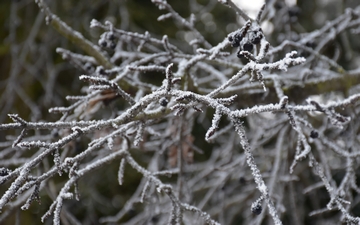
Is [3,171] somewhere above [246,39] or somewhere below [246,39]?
below

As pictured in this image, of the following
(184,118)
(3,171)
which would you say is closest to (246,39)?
(184,118)

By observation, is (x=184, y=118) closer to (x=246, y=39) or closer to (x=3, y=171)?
(x=246, y=39)

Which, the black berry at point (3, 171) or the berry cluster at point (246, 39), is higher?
the berry cluster at point (246, 39)

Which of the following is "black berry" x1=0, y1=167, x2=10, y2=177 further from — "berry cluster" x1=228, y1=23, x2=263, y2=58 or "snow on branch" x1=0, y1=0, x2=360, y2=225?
"berry cluster" x1=228, y1=23, x2=263, y2=58

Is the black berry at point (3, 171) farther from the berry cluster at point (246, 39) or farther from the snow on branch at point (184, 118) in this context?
the berry cluster at point (246, 39)

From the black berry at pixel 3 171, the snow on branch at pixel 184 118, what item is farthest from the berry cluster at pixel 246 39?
the black berry at pixel 3 171

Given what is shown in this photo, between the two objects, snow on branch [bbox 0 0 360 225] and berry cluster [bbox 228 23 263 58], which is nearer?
snow on branch [bbox 0 0 360 225]

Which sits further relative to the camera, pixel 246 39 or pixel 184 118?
pixel 184 118

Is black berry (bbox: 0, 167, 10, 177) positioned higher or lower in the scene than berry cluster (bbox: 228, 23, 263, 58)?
lower

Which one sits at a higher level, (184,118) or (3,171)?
(184,118)

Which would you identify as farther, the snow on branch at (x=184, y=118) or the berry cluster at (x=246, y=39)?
the berry cluster at (x=246, y=39)

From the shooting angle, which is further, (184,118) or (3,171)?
(184,118)

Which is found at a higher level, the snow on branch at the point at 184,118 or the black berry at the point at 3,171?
the snow on branch at the point at 184,118

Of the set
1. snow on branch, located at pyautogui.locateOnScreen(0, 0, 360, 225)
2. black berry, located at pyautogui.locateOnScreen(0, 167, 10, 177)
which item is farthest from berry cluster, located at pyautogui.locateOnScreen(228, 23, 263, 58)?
black berry, located at pyautogui.locateOnScreen(0, 167, 10, 177)
